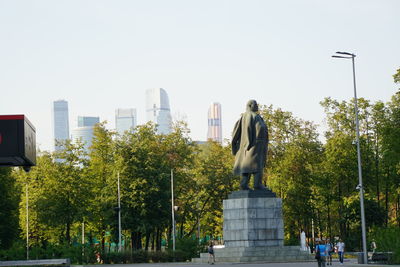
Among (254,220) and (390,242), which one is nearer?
(390,242)

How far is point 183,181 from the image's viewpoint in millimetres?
77188

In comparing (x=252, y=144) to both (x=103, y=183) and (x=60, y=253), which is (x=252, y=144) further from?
(x=103, y=183)

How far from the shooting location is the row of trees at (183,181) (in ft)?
234

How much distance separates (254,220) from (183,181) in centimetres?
3070

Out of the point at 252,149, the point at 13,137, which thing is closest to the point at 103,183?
the point at 252,149

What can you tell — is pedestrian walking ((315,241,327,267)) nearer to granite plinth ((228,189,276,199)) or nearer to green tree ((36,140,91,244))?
granite plinth ((228,189,276,199))

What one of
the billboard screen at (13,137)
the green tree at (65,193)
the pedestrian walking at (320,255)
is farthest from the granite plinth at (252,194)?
the green tree at (65,193)

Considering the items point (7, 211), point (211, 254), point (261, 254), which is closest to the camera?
point (261, 254)

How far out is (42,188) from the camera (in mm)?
73500

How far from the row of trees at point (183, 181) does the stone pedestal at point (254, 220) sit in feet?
60.7

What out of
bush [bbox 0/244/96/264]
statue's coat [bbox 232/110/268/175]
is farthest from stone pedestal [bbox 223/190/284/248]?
bush [bbox 0/244/96/264]

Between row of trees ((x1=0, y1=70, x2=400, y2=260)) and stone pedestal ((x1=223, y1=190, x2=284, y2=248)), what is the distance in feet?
60.7

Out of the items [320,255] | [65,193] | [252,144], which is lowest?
[320,255]

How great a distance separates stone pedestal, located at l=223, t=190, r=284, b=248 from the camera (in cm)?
4681
